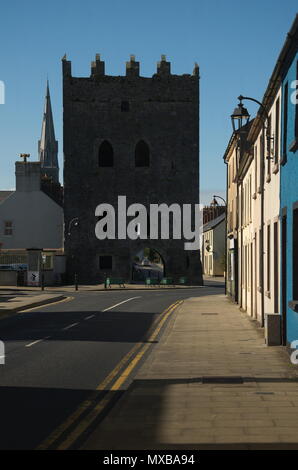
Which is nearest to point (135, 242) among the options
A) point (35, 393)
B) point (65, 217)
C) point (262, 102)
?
point (65, 217)

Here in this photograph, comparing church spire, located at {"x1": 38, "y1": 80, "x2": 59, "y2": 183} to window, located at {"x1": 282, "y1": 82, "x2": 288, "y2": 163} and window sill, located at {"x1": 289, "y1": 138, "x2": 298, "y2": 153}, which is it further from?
window sill, located at {"x1": 289, "y1": 138, "x2": 298, "y2": 153}

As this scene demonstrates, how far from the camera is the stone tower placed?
68312 mm

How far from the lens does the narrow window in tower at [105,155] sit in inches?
2719

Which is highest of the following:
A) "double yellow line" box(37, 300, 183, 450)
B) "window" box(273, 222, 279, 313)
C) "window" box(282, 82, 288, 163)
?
"window" box(282, 82, 288, 163)

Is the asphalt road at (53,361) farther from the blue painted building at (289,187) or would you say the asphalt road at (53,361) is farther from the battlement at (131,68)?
the battlement at (131,68)

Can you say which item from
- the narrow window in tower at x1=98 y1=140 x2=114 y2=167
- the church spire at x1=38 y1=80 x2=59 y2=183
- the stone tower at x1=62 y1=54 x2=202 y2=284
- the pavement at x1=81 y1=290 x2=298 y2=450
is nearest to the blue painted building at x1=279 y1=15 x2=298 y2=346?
the pavement at x1=81 y1=290 x2=298 y2=450

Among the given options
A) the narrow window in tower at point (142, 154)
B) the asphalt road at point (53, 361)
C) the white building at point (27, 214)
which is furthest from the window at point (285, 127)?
the white building at point (27, 214)

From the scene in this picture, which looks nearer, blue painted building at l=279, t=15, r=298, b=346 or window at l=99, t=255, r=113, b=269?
blue painted building at l=279, t=15, r=298, b=346

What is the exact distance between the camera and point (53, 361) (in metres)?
15.9

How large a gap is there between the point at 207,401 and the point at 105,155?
59.2m

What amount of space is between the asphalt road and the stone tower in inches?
1440

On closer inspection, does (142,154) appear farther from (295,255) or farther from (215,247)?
(295,255)

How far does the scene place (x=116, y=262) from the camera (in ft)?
226

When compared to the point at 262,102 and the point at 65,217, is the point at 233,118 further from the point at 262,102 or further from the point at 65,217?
the point at 65,217
